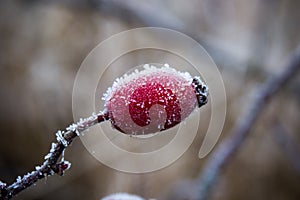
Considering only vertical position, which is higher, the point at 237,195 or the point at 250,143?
the point at 250,143

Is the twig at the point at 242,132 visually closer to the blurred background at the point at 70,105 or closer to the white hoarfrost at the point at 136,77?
the blurred background at the point at 70,105

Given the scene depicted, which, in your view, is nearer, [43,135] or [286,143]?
[286,143]

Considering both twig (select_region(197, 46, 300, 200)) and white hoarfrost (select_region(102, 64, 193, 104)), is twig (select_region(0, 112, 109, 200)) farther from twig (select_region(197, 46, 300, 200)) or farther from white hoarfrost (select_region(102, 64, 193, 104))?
twig (select_region(197, 46, 300, 200))

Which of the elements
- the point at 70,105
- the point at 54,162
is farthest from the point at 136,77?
the point at 70,105

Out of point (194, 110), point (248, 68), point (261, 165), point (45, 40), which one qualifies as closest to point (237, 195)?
point (261, 165)

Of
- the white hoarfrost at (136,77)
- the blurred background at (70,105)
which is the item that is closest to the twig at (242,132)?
the blurred background at (70,105)

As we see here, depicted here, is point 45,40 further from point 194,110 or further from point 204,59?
point 194,110
